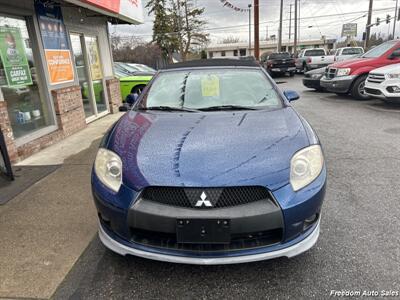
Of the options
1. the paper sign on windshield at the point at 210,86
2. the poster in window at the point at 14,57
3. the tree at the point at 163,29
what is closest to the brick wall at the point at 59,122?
the poster in window at the point at 14,57

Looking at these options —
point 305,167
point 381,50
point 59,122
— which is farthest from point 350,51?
point 305,167

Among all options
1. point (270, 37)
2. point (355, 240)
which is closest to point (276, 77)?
point (355, 240)

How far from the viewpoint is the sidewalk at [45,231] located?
7.46ft

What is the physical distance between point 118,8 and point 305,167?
6.82 m

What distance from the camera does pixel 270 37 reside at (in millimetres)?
75938

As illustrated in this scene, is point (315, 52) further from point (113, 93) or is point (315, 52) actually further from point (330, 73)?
point (113, 93)

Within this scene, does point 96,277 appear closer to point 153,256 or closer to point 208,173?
point 153,256

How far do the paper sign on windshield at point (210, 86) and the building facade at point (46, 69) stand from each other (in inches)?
128

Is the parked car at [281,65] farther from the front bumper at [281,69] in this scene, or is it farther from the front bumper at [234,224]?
the front bumper at [234,224]

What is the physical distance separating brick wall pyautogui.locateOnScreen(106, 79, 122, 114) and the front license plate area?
7628 mm

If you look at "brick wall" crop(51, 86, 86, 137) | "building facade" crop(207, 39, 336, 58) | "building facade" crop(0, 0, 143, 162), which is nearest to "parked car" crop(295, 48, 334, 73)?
"building facade" crop(0, 0, 143, 162)

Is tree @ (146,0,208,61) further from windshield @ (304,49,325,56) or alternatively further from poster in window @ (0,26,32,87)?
poster in window @ (0,26,32,87)

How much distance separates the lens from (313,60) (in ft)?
62.7

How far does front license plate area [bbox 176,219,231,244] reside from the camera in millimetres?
1857
